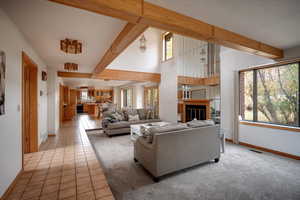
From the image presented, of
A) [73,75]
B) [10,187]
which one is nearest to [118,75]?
[73,75]

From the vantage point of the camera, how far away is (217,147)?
2641mm

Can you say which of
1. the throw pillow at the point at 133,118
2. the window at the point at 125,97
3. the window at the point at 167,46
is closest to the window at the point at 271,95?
the window at the point at 167,46

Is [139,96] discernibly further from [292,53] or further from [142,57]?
[292,53]

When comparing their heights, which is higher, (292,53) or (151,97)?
(292,53)

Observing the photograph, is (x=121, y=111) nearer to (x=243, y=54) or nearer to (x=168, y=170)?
(x=168, y=170)

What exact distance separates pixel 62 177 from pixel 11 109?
1272mm

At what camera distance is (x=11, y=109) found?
1.88 meters

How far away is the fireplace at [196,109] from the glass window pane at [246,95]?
160cm

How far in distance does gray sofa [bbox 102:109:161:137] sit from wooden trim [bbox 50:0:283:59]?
143 inches

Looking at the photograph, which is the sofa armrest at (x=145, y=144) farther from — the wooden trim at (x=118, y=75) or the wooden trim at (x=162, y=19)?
the wooden trim at (x=118, y=75)

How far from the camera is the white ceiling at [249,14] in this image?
156 centimetres

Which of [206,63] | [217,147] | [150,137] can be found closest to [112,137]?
[150,137]

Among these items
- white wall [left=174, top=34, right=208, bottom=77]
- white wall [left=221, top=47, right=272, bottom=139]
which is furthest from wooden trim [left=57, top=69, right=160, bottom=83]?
white wall [left=221, top=47, right=272, bottom=139]

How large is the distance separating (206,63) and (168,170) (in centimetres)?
592
